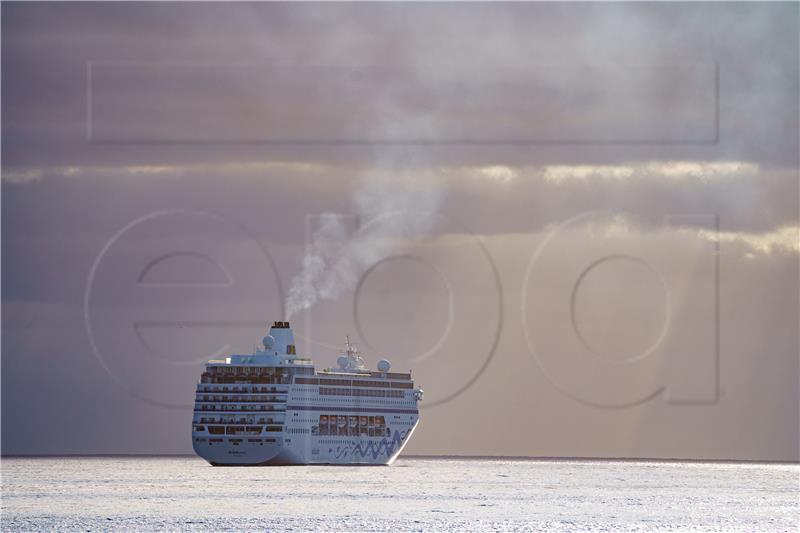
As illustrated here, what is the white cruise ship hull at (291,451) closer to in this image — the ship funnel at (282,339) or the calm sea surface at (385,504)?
the calm sea surface at (385,504)

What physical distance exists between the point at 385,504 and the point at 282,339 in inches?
1908

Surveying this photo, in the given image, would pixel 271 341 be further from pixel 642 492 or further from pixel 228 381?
pixel 642 492

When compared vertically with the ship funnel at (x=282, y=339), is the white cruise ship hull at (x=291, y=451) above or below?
below

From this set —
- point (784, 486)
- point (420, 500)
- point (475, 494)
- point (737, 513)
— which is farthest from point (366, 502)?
point (784, 486)

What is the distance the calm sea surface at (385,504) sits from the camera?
6366 centimetres

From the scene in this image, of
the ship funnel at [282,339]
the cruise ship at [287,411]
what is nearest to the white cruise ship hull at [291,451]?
the cruise ship at [287,411]

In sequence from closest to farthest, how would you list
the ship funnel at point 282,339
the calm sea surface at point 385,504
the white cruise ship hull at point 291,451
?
the calm sea surface at point 385,504 → the white cruise ship hull at point 291,451 → the ship funnel at point 282,339

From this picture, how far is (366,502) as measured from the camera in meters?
80.6

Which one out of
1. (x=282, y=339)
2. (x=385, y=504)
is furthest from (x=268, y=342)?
(x=385, y=504)

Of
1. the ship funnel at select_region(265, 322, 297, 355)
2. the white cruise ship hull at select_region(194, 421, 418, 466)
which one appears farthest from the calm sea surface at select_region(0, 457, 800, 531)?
the ship funnel at select_region(265, 322, 297, 355)

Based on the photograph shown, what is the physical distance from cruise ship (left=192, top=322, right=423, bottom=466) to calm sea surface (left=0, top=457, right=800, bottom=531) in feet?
7.83

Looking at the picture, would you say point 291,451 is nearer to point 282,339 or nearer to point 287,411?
point 287,411

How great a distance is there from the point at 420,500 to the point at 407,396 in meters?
47.4

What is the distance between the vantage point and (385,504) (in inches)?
3113
